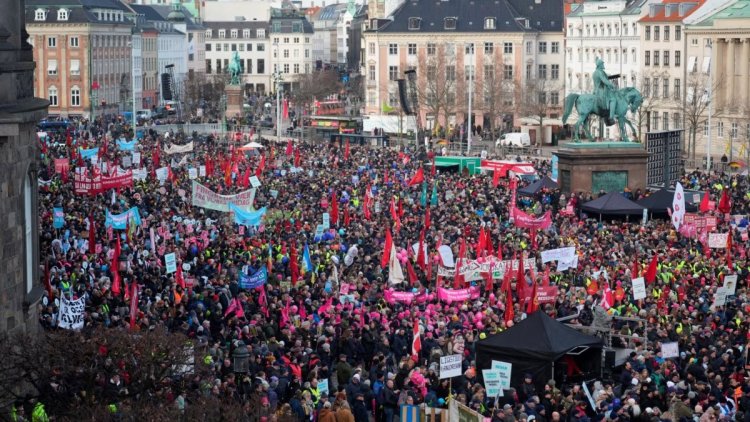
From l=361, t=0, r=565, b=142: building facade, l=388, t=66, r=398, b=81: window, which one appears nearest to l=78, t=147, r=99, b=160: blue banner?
l=361, t=0, r=565, b=142: building facade

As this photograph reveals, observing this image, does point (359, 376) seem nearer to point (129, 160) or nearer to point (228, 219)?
point (228, 219)

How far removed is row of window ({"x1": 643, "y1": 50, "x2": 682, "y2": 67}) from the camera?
9288cm

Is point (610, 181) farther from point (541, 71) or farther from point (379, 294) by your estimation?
point (541, 71)

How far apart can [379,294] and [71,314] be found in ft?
25.7

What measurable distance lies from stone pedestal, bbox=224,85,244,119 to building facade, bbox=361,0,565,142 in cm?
916

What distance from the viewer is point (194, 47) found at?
187 meters

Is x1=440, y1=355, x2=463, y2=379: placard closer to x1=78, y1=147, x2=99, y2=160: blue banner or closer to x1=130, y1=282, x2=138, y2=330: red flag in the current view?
x1=130, y1=282, x2=138, y2=330: red flag

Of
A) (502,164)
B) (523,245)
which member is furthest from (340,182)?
(523,245)

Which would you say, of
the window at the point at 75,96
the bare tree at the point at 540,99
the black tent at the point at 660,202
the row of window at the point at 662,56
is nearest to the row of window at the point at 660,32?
the row of window at the point at 662,56

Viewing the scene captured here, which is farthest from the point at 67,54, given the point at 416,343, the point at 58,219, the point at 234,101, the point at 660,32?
the point at 416,343

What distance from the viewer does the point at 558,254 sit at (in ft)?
117

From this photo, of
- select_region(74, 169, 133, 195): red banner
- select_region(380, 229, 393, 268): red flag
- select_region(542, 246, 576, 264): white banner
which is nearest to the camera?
select_region(542, 246, 576, 264): white banner

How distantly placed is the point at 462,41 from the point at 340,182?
5747cm

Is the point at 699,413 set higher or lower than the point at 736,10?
lower
